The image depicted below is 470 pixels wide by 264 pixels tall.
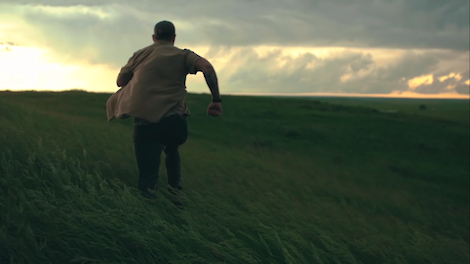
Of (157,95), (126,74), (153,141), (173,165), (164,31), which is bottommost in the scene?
(173,165)

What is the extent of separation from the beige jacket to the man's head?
12 cm

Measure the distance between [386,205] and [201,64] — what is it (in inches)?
438

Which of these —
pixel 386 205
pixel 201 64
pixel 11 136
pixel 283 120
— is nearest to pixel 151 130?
pixel 201 64

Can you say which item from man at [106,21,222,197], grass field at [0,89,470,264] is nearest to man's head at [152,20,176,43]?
man at [106,21,222,197]

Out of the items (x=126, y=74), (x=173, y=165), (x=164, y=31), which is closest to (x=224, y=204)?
(x=173, y=165)

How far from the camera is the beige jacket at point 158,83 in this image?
5.52 m

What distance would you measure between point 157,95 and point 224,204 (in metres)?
1.52

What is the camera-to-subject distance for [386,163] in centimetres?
2248

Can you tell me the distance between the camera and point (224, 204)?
17.6 feet

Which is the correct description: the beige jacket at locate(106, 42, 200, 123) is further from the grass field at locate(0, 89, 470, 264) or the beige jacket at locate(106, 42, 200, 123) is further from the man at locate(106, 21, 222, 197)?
the grass field at locate(0, 89, 470, 264)

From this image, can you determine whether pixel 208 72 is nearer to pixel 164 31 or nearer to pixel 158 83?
pixel 158 83

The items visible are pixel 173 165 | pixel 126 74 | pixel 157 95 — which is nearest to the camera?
pixel 157 95

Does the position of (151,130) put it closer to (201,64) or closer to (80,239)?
(201,64)

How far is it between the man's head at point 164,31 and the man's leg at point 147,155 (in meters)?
1.11
